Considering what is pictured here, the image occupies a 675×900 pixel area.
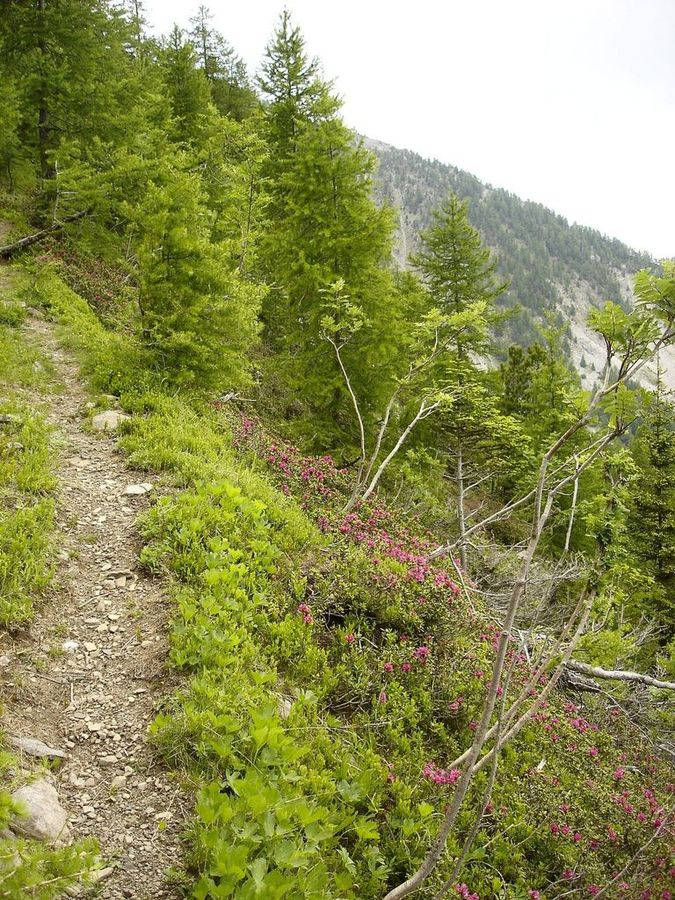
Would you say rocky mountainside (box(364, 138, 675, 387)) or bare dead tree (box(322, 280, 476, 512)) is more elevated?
rocky mountainside (box(364, 138, 675, 387))

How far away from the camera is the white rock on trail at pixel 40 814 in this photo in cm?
294

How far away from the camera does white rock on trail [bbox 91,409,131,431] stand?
26.8 feet

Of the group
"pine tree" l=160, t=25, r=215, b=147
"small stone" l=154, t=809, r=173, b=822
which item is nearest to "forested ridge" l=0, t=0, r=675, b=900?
"small stone" l=154, t=809, r=173, b=822

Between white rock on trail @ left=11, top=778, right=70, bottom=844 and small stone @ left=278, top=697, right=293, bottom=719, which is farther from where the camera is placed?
small stone @ left=278, top=697, right=293, bottom=719

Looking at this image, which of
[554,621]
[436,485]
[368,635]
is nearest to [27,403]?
[368,635]

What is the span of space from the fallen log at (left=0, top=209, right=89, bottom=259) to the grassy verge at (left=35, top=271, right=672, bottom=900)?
1053 cm

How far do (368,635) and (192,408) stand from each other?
5.73 meters

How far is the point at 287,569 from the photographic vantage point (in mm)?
6359

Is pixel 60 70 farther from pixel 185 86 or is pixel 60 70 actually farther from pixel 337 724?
pixel 337 724

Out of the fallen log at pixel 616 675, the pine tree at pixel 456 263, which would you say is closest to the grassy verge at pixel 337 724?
the fallen log at pixel 616 675

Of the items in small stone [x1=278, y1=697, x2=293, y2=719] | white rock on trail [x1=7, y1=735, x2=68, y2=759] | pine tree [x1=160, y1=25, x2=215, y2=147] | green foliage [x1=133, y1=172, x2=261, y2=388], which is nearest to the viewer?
white rock on trail [x1=7, y1=735, x2=68, y2=759]

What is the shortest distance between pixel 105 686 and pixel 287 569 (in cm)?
255

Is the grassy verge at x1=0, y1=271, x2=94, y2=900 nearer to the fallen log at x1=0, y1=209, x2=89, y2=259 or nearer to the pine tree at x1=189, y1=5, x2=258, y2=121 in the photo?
the fallen log at x1=0, y1=209, x2=89, y2=259

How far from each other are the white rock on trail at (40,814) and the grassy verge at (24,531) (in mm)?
70
